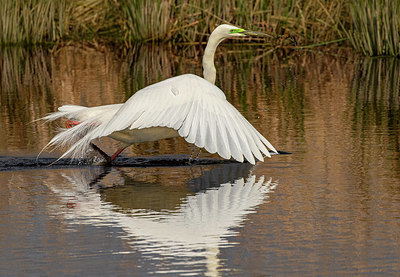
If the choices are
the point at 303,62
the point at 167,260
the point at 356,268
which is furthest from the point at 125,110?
the point at 303,62

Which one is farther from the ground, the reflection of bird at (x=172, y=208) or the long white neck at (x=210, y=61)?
the long white neck at (x=210, y=61)

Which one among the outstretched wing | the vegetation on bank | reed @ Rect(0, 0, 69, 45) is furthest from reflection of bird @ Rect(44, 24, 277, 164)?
reed @ Rect(0, 0, 69, 45)

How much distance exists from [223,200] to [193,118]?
734 mm

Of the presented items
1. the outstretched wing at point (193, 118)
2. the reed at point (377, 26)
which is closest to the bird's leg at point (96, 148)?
the outstretched wing at point (193, 118)

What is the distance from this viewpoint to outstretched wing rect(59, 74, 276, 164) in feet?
20.3

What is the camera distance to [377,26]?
15.7 m

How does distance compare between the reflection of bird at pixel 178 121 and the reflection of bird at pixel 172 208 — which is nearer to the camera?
the reflection of bird at pixel 172 208

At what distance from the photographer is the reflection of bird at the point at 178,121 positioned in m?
6.22

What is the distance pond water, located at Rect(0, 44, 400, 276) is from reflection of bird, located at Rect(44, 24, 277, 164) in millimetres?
319

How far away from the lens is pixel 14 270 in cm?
457

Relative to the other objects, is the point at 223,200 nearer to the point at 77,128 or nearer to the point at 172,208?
the point at 172,208

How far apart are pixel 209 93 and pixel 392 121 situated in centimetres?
311

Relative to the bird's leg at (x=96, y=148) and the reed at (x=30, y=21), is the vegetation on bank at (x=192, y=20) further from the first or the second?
the bird's leg at (x=96, y=148)

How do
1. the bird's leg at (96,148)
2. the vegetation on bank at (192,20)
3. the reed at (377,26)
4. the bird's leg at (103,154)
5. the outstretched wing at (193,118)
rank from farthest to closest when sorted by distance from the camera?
the vegetation on bank at (192,20) → the reed at (377,26) → the bird's leg at (103,154) → the bird's leg at (96,148) → the outstretched wing at (193,118)
